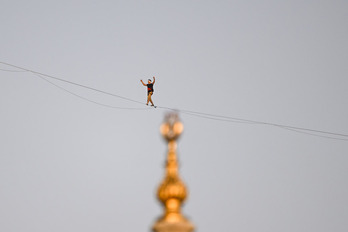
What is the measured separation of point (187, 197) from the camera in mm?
5508

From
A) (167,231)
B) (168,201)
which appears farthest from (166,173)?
Answer: (167,231)

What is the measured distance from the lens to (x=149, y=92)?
26.9 metres

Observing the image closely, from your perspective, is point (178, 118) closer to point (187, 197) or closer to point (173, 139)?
point (173, 139)

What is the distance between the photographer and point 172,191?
5.43m

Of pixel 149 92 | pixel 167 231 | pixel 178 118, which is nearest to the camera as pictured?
pixel 167 231

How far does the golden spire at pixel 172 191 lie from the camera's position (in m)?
5.26

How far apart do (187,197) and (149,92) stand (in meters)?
21.6

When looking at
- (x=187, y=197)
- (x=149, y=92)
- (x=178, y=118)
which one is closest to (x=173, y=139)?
(x=178, y=118)

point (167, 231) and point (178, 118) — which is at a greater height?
point (178, 118)

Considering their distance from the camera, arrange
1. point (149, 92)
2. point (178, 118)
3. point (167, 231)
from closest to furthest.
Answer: point (167, 231) → point (178, 118) → point (149, 92)

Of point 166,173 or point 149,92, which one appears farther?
point 149,92

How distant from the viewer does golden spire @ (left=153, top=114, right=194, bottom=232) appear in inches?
207

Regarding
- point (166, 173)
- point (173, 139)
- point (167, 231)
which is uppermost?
point (173, 139)

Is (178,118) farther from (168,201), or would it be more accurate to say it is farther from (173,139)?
(168,201)
